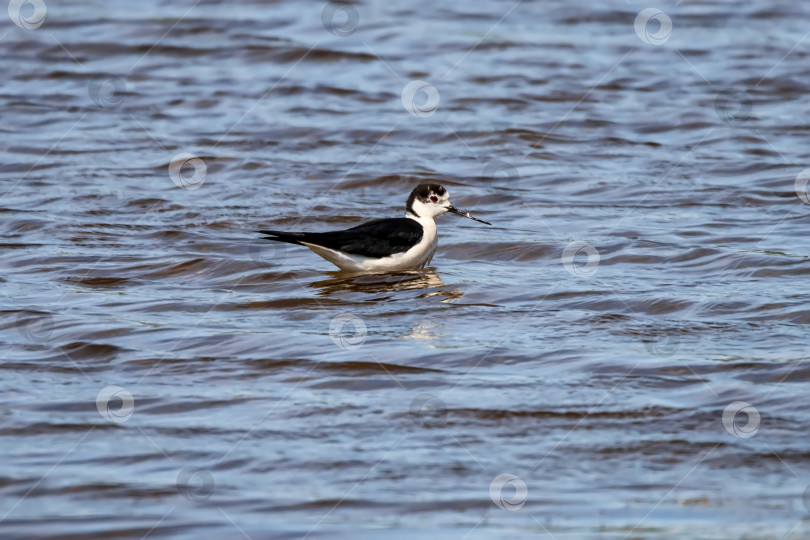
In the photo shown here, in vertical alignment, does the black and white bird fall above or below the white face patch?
below

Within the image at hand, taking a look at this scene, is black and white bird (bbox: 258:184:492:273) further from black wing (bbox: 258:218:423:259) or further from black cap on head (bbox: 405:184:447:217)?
black cap on head (bbox: 405:184:447:217)

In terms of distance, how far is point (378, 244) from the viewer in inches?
360

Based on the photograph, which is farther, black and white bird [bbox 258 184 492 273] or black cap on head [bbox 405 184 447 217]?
black cap on head [bbox 405 184 447 217]

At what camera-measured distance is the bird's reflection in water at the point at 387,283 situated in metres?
8.75

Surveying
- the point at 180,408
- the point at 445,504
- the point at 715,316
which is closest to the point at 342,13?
the point at 715,316

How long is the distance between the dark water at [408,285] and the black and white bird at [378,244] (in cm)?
17

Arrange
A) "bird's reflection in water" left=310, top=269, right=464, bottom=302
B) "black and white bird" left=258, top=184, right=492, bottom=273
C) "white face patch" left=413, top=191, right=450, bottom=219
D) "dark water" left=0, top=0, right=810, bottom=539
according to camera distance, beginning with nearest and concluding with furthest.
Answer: "dark water" left=0, top=0, right=810, bottom=539 < "bird's reflection in water" left=310, top=269, right=464, bottom=302 < "black and white bird" left=258, top=184, right=492, bottom=273 < "white face patch" left=413, top=191, right=450, bottom=219

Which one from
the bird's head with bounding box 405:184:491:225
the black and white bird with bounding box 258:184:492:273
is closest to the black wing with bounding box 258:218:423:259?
the black and white bird with bounding box 258:184:492:273

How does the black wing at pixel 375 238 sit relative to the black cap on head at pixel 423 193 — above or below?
below

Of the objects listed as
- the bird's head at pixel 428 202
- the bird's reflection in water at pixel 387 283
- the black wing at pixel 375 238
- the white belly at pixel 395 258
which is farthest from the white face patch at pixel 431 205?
the bird's reflection in water at pixel 387 283

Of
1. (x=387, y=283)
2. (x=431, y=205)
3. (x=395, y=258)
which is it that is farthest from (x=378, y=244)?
(x=431, y=205)

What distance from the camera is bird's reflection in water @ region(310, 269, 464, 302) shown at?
8750 millimetres

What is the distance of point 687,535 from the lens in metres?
4.74

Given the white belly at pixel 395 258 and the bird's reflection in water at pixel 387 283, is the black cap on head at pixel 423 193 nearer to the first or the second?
the white belly at pixel 395 258
